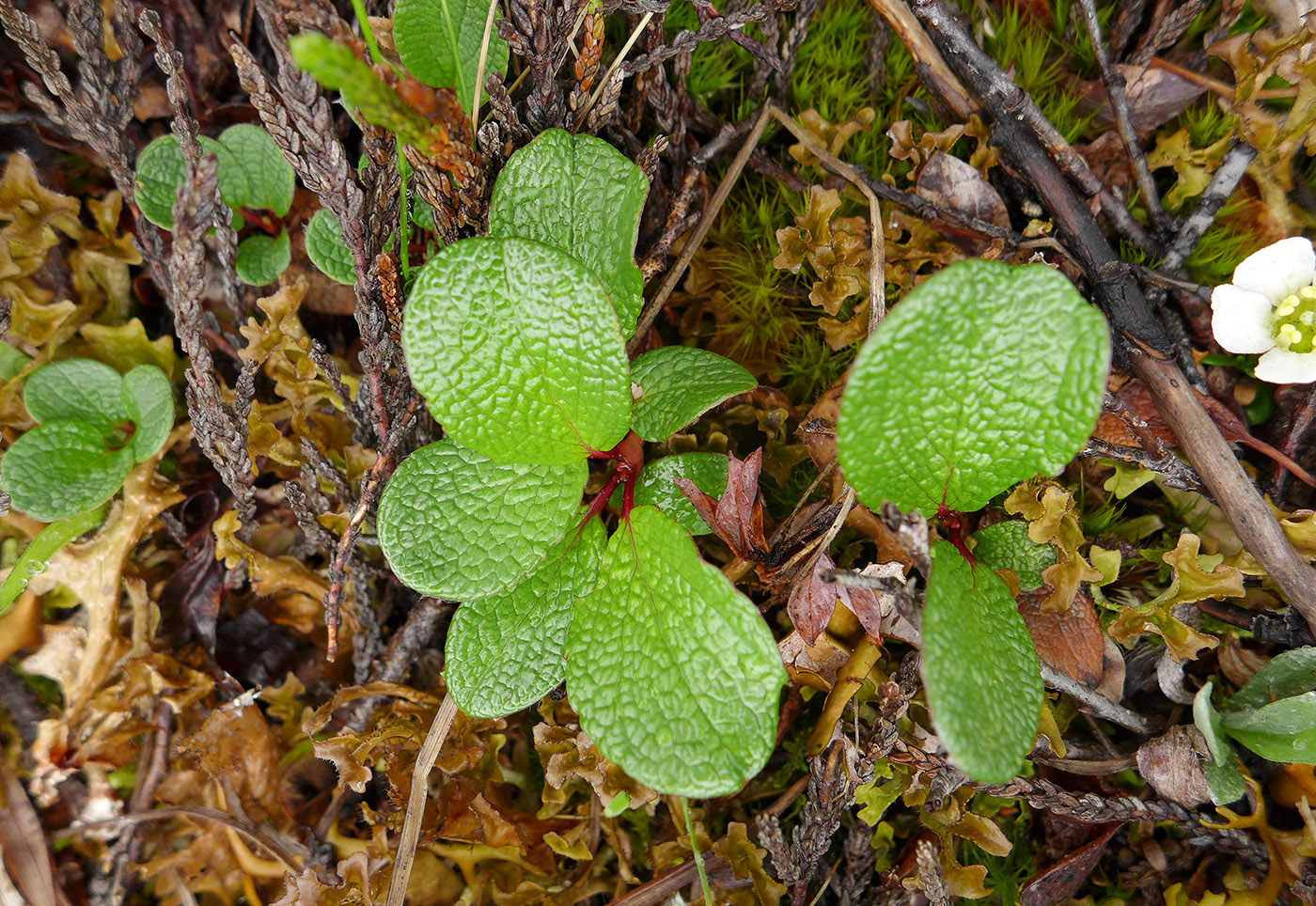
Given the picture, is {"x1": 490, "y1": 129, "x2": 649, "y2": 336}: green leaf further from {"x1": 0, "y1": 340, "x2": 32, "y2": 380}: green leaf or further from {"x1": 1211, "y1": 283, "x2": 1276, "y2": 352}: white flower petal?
{"x1": 0, "y1": 340, "x2": 32, "y2": 380}: green leaf

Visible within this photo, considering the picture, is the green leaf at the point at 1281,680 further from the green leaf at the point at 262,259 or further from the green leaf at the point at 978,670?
the green leaf at the point at 262,259

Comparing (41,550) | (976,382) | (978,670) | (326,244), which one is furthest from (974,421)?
(41,550)

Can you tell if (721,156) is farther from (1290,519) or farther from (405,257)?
(1290,519)

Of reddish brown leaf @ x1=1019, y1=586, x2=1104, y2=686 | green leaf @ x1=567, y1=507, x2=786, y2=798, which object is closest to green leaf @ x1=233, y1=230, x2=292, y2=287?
green leaf @ x1=567, y1=507, x2=786, y2=798

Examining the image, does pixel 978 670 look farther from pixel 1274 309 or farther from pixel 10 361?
pixel 10 361

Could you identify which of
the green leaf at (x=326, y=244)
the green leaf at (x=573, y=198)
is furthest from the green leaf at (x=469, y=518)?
the green leaf at (x=326, y=244)
